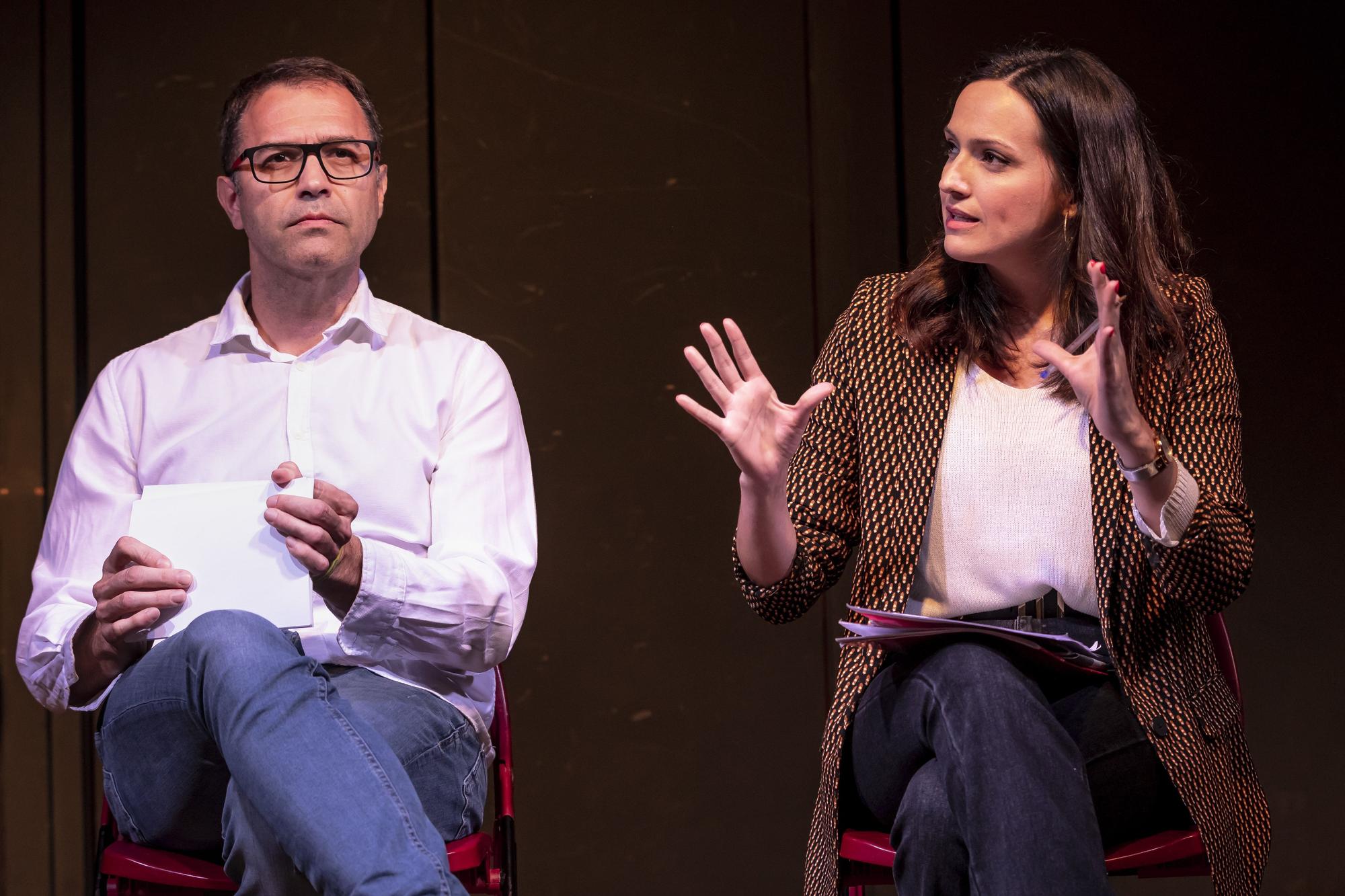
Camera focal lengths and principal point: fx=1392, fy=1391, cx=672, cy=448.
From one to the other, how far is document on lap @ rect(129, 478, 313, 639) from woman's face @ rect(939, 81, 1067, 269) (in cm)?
110

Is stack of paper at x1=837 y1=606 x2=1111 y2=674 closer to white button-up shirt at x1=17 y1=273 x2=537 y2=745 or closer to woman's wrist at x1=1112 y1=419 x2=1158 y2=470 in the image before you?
woman's wrist at x1=1112 y1=419 x2=1158 y2=470

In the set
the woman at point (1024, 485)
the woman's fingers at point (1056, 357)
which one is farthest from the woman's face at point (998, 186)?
the woman's fingers at point (1056, 357)

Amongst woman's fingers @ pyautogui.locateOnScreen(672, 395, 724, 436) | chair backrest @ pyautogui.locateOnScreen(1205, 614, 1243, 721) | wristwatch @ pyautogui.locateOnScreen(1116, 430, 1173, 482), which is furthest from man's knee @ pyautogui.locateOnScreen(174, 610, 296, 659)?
chair backrest @ pyautogui.locateOnScreen(1205, 614, 1243, 721)

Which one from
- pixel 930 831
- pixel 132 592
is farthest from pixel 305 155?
pixel 930 831

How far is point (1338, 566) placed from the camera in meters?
3.22

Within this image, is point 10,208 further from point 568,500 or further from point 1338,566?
point 1338,566

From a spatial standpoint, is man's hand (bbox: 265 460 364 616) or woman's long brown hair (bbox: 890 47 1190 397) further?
woman's long brown hair (bbox: 890 47 1190 397)

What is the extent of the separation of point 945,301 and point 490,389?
2.70 feet

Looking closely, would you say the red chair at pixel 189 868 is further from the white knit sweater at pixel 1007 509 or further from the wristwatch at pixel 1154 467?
the wristwatch at pixel 1154 467

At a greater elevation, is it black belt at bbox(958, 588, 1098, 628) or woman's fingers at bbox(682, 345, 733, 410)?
woman's fingers at bbox(682, 345, 733, 410)

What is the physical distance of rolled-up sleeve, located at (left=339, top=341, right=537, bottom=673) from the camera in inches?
85.4

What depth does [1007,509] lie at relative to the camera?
2.14 meters

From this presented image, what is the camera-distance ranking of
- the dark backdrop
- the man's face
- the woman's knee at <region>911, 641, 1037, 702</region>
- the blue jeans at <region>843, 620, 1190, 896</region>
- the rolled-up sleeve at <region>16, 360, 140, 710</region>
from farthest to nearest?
1. the dark backdrop
2. the man's face
3. the rolled-up sleeve at <region>16, 360, 140, 710</region>
4. the woman's knee at <region>911, 641, 1037, 702</region>
5. the blue jeans at <region>843, 620, 1190, 896</region>

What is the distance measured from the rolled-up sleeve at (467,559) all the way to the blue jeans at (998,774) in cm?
63
